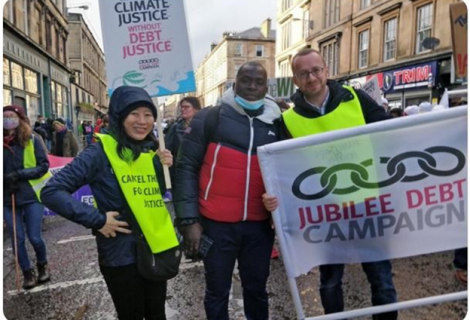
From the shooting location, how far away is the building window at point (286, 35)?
3328 centimetres

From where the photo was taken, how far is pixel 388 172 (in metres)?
2.35

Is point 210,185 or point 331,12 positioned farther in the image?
point 331,12

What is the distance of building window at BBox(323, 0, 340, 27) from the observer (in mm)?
25188

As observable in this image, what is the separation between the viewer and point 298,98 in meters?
2.75

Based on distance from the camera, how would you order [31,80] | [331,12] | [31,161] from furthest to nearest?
1. [331,12]
2. [31,80]
3. [31,161]

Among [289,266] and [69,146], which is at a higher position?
[69,146]

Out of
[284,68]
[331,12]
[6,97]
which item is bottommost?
[6,97]

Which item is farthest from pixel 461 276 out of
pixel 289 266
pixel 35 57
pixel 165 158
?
pixel 35 57

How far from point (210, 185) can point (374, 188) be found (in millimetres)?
1060

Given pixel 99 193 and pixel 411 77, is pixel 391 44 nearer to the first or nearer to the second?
pixel 411 77

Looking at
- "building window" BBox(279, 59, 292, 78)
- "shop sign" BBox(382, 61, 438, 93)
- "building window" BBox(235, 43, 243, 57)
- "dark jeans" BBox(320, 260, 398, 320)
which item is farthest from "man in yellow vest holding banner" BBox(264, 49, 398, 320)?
"building window" BBox(235, 43, 243, 57)

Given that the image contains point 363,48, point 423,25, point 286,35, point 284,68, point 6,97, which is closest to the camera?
point 6,97

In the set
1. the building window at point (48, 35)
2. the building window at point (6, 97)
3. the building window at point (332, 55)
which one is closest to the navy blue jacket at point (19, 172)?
the building window at point (6, 97)

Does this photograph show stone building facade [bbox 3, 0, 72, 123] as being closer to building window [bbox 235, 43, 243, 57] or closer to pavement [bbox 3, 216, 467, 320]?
pavement [bbox 3, 216, 467, 320]
